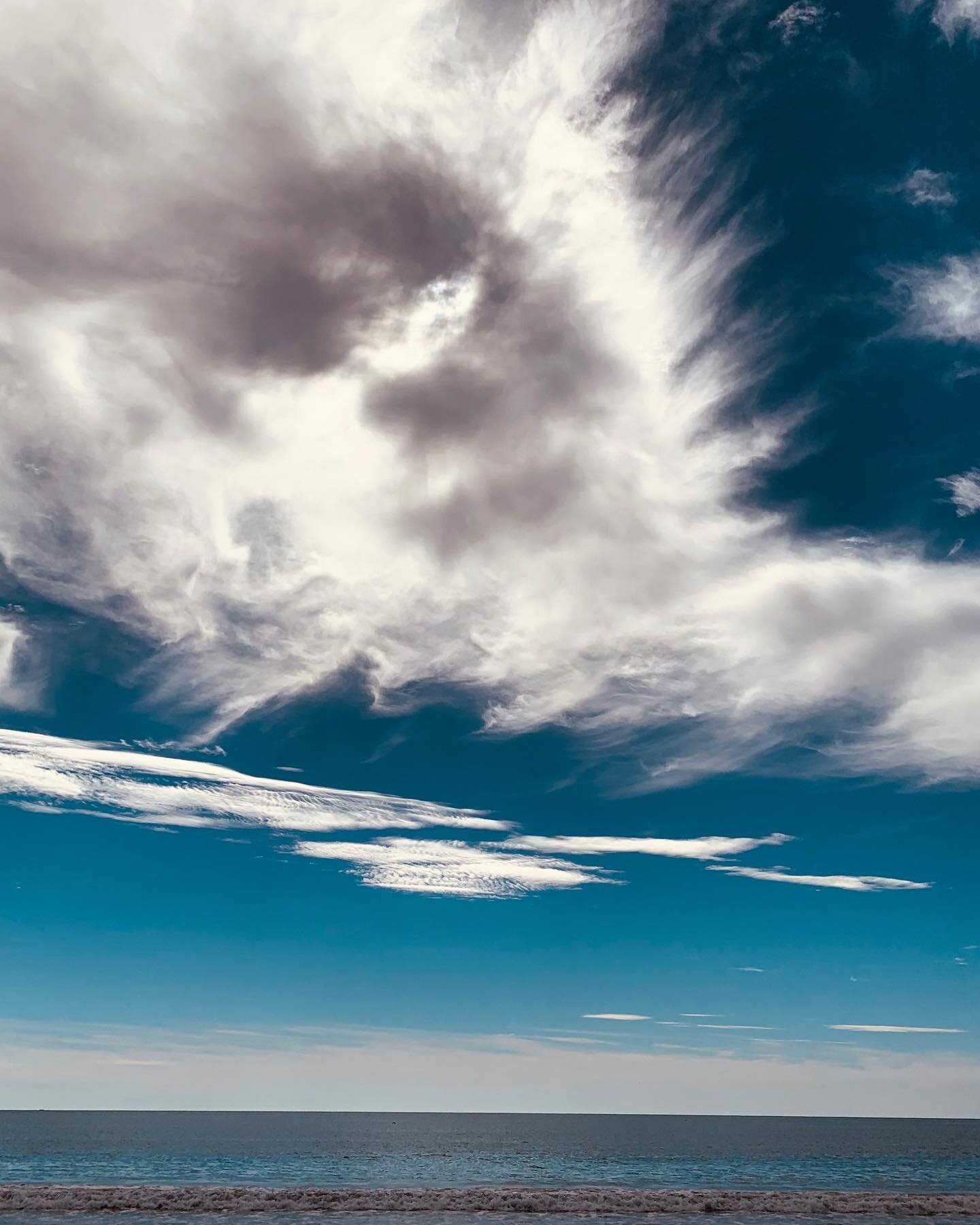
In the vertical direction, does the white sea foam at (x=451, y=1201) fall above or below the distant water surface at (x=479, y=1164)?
above

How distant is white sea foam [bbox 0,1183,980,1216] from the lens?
6050 cm

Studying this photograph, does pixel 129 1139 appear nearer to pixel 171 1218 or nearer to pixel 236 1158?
pixel 236 1158

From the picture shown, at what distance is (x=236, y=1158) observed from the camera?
123 m

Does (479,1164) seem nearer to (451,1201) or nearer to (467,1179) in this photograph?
(467,1179)

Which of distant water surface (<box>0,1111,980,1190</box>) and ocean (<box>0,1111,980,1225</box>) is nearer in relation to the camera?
ocean (<box>0,1111,980,1225</box>)

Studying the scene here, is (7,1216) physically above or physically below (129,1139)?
above

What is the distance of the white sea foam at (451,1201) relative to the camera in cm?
6050

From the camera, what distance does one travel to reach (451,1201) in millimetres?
65125

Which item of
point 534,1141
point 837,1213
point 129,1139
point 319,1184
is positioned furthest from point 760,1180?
point 129,1139

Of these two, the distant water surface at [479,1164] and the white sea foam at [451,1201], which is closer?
the white sea foam at [451,1201]

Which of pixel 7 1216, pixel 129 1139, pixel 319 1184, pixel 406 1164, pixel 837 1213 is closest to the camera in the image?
pixel 7 1216

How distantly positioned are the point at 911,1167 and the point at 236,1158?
9011 centimetres

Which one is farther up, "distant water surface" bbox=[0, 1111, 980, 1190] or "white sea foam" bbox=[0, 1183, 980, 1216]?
"white sea foam" bbox=[0, 1183, 980, 1216]

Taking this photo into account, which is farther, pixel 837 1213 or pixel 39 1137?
pixel 39 1137
